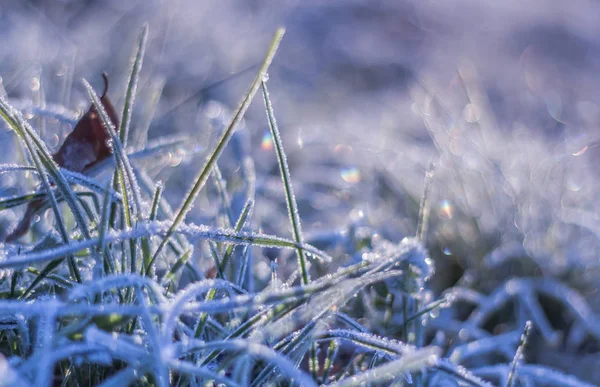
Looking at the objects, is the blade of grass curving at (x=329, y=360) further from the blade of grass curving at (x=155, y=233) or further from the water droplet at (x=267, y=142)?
the water droplet at (x=267, y=142)

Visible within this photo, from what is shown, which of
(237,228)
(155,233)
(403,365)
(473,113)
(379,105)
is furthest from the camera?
(379,105)

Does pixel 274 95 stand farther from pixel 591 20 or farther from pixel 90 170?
pixel 591 20

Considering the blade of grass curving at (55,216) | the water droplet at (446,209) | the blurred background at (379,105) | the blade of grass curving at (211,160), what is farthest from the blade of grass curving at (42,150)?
the water droplet at (446,209)

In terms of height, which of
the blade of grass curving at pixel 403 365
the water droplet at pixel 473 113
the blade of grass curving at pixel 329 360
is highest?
the water droplet at pixel 473 113

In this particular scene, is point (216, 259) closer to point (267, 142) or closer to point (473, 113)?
point (267, 142)

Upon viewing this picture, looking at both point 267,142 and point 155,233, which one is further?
point 267,142

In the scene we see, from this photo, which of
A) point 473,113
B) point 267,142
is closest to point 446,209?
point 473,113

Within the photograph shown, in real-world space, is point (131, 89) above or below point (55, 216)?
above

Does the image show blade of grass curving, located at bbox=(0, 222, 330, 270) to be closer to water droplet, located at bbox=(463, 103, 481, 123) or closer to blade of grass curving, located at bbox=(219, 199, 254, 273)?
blade of grass curving, located at bbox=(219, 199, 254, 273)

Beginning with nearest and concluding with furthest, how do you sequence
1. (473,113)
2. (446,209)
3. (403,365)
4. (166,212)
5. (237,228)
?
1. (403,365)
2. (237,228)
3. (166,212)
4. (446,209)
5. (473,113)
